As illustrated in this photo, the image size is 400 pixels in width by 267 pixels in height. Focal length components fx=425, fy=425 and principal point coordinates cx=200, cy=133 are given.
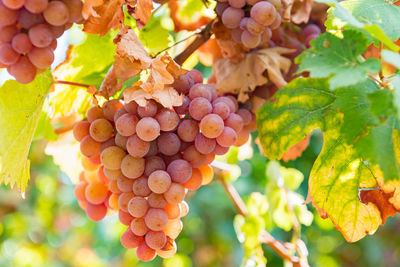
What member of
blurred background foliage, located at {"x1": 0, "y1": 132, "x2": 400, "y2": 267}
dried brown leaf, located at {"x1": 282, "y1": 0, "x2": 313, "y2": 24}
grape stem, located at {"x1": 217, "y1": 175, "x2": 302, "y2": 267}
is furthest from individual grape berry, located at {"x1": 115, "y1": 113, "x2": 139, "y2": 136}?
blurred background foliage, located at {"x1": 0, "y1": 132, "x2": 400, "y2": 267}

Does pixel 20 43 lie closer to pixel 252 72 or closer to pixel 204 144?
pixel 204 144

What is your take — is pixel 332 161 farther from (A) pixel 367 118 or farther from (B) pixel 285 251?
(B) pixel 285 251

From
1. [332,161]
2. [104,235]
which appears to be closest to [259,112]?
[332,161]

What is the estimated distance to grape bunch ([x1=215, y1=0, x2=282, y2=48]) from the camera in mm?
602

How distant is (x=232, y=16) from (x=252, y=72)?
0.14 m

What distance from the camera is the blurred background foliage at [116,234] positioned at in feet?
6.84

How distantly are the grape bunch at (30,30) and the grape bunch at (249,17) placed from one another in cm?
23

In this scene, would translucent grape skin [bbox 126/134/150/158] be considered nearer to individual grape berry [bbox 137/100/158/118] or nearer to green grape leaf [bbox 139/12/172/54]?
individual grape berry [bbox 137/100/158/118]

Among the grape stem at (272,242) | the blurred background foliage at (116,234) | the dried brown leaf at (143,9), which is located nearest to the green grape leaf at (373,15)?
the dried brown leaf at (143,9)

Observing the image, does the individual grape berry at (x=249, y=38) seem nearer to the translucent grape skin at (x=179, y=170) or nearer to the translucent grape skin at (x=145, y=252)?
the translucent grape skin at (x=179, y=170)

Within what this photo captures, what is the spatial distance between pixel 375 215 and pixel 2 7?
57 centimetres

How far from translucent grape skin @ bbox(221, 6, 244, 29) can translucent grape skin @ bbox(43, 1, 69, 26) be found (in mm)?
251

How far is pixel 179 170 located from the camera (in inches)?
23.4

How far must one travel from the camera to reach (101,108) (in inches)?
25.7
